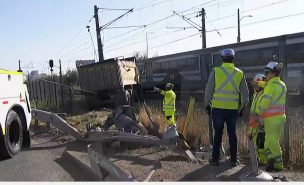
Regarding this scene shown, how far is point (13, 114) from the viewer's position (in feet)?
27.8

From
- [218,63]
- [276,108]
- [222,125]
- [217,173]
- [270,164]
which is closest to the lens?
[217,173]

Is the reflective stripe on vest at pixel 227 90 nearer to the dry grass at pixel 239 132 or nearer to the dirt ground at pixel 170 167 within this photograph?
the dirt ground at pixel 170 167

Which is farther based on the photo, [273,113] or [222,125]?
[222,125]

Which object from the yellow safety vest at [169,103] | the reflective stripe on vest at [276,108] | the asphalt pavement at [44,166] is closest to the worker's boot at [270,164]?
the reflective stripe on vest at [276,108]

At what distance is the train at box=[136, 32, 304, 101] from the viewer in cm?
1592

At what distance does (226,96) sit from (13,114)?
13.4 feet

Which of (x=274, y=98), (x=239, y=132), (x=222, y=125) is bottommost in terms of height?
(x=239, y=132)

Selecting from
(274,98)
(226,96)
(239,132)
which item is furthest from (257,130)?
(239,132)

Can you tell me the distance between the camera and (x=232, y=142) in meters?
7.33

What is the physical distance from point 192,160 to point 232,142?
0.83m

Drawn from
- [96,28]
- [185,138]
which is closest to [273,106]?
[185,138]

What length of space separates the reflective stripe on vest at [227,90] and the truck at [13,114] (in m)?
3.76

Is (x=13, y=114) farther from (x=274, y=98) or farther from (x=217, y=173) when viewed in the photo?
(x=274, y=98)

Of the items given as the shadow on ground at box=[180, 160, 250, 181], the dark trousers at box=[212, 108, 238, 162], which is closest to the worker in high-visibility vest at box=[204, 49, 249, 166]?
the dark trousers at box=[212, 108, 238, 162]
